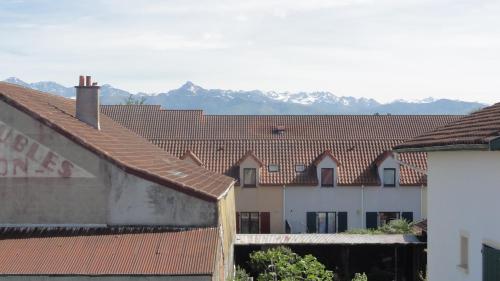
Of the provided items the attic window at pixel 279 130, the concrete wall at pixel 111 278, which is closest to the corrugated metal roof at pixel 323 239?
the concrete wall at pixel 111 278

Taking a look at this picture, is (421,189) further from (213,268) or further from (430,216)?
(213,268)

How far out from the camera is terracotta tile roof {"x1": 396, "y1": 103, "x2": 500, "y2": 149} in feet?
41.1

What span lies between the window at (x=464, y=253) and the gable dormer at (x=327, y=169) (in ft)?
87.6

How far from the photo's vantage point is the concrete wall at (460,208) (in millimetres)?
12328

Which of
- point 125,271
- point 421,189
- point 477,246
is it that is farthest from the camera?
point 421,189

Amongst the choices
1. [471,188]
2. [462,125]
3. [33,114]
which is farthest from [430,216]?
[33,114]

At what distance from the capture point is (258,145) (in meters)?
43.3

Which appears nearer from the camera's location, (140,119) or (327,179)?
(327,179)

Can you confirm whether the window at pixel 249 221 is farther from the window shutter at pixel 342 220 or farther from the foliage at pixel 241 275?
the foliage at pixel 241 275

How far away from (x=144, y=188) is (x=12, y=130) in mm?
3406

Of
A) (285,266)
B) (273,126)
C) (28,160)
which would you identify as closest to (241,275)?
(285,266)

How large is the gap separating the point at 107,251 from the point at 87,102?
22.4 ft

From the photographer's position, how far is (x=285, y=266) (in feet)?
83.9

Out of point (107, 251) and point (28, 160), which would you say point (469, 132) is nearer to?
point (107, 251)
